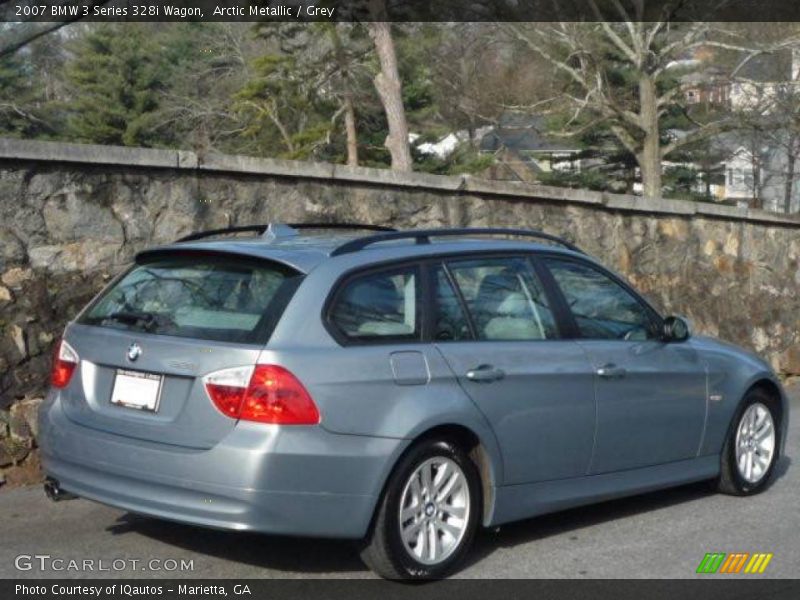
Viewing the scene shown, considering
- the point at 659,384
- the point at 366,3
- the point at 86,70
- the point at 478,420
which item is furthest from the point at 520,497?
the point at 86,70

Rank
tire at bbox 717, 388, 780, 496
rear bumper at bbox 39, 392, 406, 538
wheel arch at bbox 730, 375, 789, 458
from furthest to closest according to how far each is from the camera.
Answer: wheel arch at bbox 730, 375, 789, 458 → tire at bbox 717, 388, 780, 496 → rear bumper at bbox 39, 392, 406, 538

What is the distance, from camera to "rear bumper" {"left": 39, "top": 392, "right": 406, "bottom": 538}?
532cm

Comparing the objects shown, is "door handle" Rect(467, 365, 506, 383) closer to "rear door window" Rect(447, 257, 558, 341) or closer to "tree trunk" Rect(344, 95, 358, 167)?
"rear door window" Rect(447, 257, 558, 341)

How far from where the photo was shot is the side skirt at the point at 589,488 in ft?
20.5

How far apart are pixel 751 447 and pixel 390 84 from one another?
39.3 feet

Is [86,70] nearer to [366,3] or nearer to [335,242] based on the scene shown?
[366,3]

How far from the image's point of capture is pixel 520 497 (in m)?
6.29

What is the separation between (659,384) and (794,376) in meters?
8.52

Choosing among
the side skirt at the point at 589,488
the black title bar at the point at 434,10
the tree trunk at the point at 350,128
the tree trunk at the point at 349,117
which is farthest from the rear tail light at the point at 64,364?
the tree trunk at the point at 350,128

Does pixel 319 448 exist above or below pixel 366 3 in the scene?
below

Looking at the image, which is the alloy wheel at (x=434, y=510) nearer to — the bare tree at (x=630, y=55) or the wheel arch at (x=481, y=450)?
the wheel arch at (x=481, y=450)

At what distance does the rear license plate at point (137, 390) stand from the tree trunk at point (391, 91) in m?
13.3

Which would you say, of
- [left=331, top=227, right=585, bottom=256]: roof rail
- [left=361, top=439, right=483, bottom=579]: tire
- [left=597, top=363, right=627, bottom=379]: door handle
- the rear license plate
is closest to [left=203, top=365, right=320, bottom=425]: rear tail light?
the rear license plate

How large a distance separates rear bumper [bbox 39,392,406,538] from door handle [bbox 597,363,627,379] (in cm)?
154
